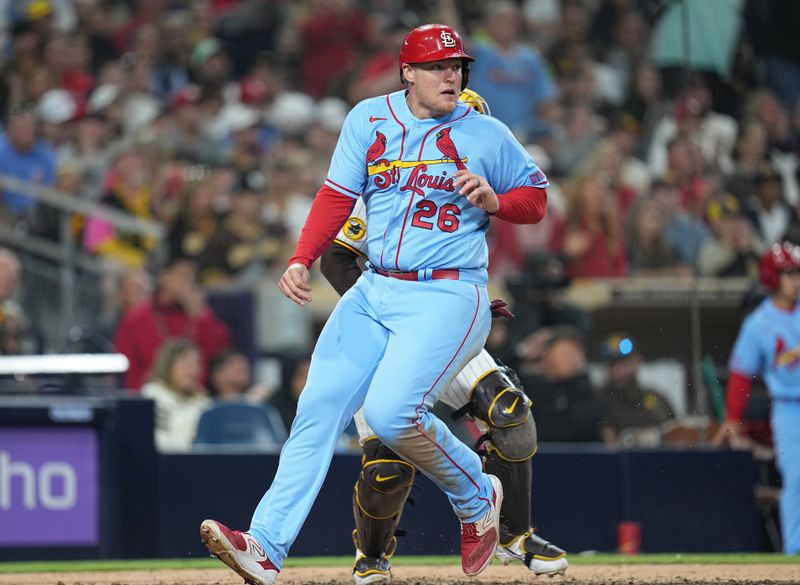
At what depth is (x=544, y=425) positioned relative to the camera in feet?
26.0

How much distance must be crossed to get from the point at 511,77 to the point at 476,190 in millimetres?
7041

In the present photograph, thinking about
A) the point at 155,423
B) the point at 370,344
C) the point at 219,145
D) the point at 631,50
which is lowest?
the point at 155,423

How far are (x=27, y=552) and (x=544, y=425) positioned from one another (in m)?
3.00

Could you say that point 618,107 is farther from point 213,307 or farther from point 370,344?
point 370,344

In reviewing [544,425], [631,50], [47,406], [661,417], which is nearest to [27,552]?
[47,406]

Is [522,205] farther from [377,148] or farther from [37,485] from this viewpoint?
[37,485]

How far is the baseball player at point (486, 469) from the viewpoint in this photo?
4926 millimetres

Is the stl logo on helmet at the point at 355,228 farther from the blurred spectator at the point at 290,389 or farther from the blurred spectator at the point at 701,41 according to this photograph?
the blurred spectator at the point at 701,41

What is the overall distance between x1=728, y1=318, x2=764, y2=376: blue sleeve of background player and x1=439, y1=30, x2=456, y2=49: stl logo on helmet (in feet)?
13.2

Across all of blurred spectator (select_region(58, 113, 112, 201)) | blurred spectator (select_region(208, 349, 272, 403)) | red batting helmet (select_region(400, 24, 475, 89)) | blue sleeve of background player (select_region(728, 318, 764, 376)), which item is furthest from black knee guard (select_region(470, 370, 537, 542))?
blurred spectator (select_region(58, 113, 112, 201))

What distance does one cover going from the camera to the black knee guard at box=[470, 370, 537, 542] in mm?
4953

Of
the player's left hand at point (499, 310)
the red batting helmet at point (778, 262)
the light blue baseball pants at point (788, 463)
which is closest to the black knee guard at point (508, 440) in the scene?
the player's left hand at point (499, 310)

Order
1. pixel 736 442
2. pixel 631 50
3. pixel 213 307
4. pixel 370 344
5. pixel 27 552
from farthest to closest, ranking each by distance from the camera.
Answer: pixel 631 50, pixel 213 307, pixel 736 442, pixel 27 552, pixel 370 344

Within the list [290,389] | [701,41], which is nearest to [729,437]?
[701,41]
